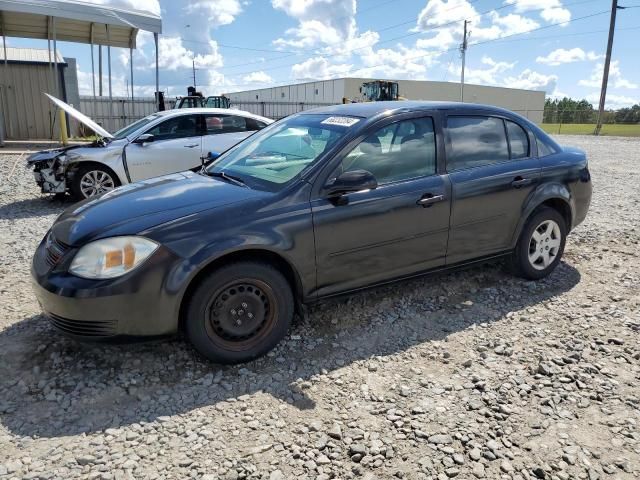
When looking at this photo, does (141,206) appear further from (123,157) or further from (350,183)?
(123,157)

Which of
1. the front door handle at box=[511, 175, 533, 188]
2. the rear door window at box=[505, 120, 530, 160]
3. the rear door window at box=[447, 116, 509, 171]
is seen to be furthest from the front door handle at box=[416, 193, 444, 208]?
the rear door window at box=[505, 120, 530, 160]

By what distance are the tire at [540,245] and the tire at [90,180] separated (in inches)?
241

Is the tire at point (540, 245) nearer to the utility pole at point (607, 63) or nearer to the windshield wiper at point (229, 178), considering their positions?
the windshield wiper at point (229, 178)

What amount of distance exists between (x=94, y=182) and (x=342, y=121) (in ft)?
17.9

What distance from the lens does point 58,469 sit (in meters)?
2.37

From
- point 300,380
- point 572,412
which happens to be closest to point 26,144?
point 300,380

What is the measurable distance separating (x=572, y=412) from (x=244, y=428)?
1.85 m

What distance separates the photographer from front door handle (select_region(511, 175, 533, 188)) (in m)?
4.29

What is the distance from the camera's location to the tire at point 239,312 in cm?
306

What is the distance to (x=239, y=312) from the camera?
3188 mm

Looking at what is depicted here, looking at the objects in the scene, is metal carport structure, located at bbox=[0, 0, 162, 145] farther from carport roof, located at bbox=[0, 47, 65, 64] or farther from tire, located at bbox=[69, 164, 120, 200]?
tire, located at bbox=[69, 164, 120, 200]

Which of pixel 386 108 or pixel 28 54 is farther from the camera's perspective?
pixel 28 54

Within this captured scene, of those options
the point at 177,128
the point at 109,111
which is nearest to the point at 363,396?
the point at 177,128

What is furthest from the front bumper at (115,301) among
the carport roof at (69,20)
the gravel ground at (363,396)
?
the carport roof at (69,20)
